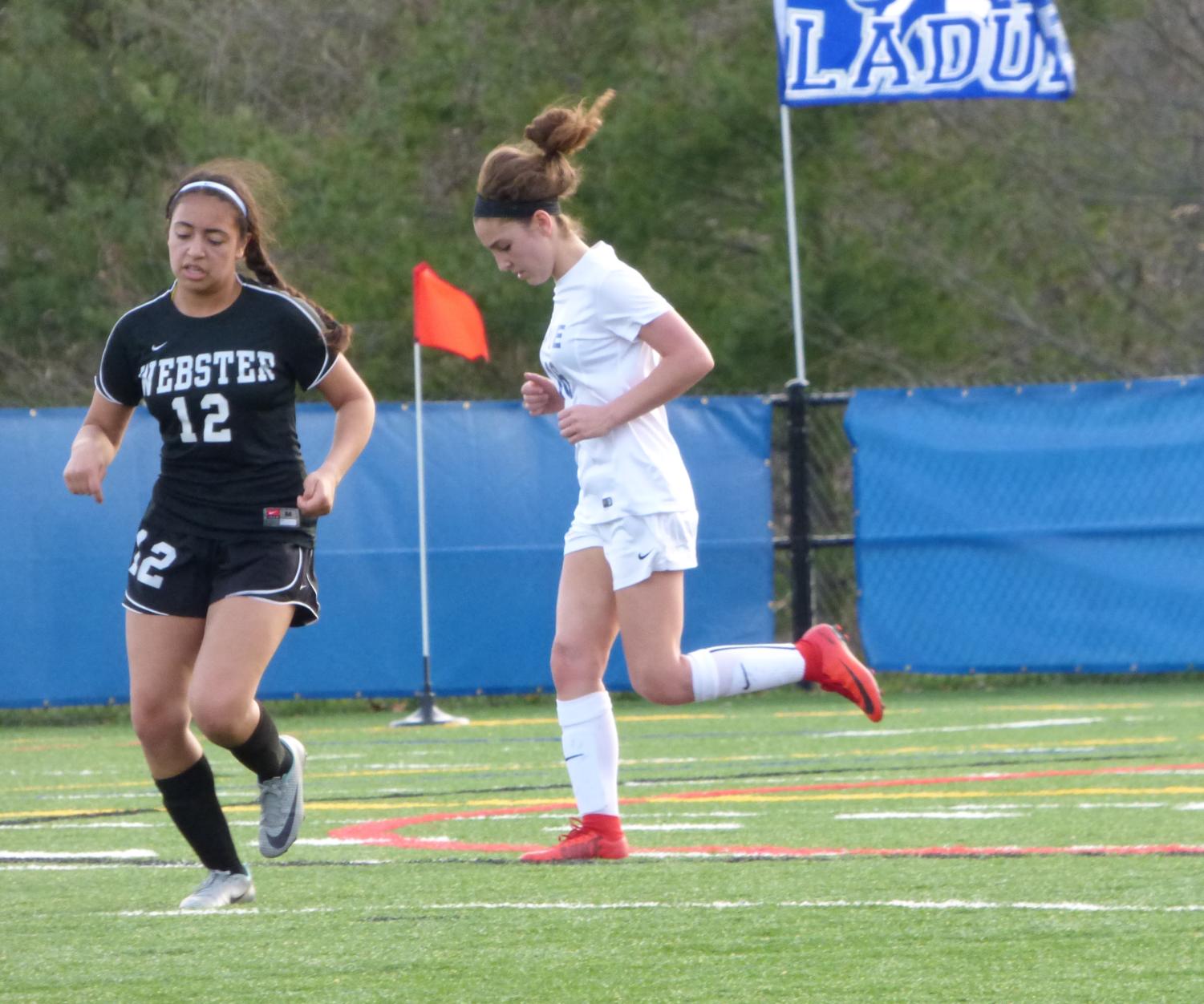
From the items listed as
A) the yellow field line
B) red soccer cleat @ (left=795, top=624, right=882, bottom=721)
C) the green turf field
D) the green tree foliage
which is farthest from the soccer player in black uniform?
the green tree foliage

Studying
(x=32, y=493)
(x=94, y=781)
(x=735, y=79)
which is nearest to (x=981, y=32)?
(x=735, y=79)

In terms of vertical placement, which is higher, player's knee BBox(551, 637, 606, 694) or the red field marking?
player's knee BBox(551, 637, 606, 694)

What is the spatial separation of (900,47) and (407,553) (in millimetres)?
4654

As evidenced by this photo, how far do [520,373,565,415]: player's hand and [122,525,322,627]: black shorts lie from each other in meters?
1.06

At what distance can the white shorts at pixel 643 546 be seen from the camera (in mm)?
5656

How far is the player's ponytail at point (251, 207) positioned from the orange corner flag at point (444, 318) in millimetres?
7844

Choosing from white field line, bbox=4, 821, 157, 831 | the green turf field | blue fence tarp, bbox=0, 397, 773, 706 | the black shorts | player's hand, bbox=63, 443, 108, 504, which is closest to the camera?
the green turf field

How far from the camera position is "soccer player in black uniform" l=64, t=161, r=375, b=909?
16.8ft

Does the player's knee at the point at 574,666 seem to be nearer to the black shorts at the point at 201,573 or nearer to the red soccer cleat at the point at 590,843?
the red soccer cleat at the point at 590,843

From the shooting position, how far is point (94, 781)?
30.8ft

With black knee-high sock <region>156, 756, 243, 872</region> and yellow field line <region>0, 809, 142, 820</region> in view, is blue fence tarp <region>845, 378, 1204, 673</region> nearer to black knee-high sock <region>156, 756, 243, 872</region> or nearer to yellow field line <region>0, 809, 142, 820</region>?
yellow field line <region>0, 809, 142, 820</region>

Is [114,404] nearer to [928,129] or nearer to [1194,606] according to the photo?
[1194,606]

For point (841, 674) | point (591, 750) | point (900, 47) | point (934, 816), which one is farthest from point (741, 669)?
point (900, 47)

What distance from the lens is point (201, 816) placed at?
5258 mm
